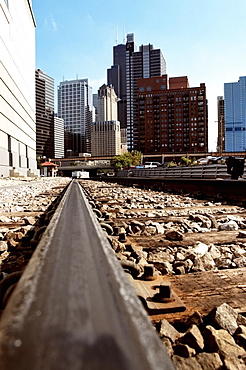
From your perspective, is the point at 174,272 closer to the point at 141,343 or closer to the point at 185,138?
the point at 141,343

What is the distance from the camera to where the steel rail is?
632 mm

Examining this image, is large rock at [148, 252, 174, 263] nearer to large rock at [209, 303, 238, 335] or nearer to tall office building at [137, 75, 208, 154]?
large rock at [209, 303, 238, 335]

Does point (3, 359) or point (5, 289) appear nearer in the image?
point (3, 359)

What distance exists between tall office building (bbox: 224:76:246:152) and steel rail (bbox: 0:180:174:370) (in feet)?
576

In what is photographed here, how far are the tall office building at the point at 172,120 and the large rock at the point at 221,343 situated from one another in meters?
155

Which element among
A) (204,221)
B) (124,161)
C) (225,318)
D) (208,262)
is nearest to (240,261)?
(208,262)

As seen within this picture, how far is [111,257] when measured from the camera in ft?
4.07

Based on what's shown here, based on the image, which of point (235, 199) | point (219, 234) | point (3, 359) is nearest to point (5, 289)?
point (3, 359)

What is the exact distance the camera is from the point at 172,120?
524 ft

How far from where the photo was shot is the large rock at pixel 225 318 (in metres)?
1.36

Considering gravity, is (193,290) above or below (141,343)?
below

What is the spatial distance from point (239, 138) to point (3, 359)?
7224 inches

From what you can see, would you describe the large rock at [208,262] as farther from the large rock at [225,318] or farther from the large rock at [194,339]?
the large rock at [194,339]

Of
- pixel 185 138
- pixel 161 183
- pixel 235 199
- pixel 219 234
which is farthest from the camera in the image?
pixel 185 138
